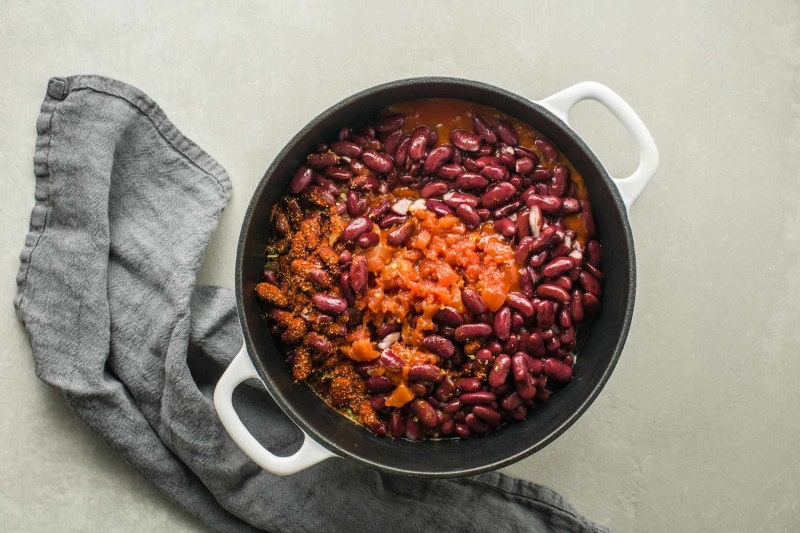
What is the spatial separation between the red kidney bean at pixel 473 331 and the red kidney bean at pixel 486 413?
192 millimetres

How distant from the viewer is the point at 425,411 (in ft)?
5.84

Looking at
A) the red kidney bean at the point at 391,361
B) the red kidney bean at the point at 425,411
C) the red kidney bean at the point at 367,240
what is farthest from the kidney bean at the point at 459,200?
the red kidney bean at the point at 425,411

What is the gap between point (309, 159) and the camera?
73.6 inches

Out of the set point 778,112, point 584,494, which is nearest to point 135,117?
point 584,494

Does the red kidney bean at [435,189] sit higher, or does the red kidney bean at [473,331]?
the red kidney bean at [435,189]

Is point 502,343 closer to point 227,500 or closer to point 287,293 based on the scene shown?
point 287,293

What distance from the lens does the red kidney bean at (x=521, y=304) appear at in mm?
1738

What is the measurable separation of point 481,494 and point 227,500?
76cm

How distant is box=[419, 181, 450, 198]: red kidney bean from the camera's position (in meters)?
1.81

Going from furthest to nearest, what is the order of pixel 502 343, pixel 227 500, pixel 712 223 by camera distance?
pixel 712 223 < pixel 227 500 < pixel 502 343

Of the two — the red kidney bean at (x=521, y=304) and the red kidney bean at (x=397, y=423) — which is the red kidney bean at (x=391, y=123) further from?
the red kidney bean at (x=397, y=423)

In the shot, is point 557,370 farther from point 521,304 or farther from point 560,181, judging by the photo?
point 560,181

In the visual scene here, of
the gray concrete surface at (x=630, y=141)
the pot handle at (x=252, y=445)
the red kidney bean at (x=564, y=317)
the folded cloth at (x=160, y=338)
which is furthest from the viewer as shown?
the gray concrete surface at (x=630, y=141)

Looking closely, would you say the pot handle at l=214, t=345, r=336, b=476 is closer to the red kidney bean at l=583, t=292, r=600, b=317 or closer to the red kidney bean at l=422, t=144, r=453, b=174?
the red kidney bean at l=422, t=144, r=453, b=174
